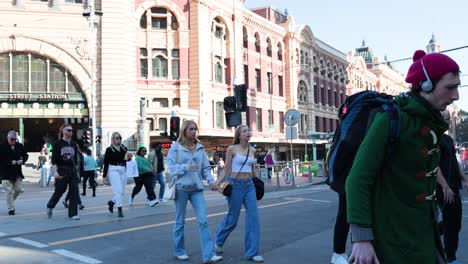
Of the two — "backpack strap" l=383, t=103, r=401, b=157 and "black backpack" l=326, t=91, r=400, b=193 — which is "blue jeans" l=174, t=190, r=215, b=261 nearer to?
"black backpack" l=326, t=91, r=400, b=193

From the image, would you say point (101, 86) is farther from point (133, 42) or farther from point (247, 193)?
point (247, 193)

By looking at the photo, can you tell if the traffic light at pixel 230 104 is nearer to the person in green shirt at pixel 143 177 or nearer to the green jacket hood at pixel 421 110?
the person in green shirt at pixel 143 177

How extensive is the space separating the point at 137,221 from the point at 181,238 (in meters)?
3.77

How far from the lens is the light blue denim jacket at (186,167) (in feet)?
22.2

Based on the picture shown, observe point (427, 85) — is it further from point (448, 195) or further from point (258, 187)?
point (258, 187)

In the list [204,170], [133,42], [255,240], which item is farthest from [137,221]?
[133,42]

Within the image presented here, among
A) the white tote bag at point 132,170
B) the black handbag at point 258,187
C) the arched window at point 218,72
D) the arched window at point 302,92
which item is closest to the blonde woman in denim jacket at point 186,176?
the black handbag at point 258,187

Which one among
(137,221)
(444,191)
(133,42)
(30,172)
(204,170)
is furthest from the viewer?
(133,42)

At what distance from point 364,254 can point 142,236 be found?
620 centimetres

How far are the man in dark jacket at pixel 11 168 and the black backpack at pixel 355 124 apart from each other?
1014cm

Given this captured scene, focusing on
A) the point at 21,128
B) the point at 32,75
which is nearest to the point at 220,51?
the point at 32,75

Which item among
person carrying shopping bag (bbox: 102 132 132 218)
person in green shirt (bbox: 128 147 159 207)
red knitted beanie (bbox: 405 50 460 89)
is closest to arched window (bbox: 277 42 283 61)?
person in green shirt (bbox: 128 147 159 207)

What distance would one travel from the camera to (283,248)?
23.7ft

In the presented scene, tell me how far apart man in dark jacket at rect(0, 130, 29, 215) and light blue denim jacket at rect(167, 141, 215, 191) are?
6.25 metres
